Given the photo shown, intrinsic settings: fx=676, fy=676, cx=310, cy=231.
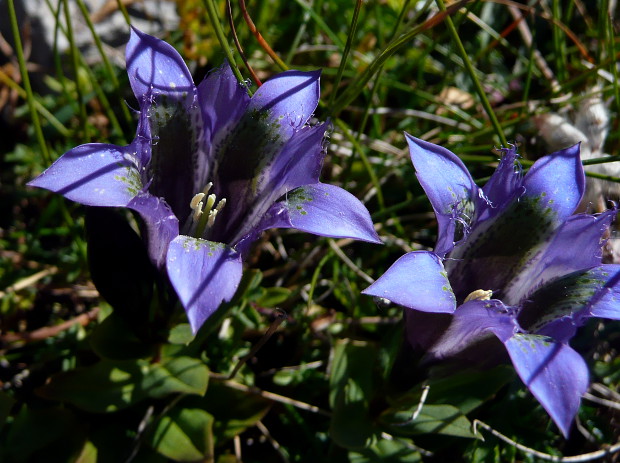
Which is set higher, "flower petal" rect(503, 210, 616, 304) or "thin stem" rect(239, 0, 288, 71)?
"thin stem" rect(239, 0, 288, 71)

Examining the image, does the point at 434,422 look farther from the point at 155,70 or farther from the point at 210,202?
the point at 155,70

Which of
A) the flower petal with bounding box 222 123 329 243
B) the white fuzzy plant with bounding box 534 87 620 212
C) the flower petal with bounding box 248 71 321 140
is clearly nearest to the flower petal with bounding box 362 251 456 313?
the flower petal with bounding box 222 123 329 243

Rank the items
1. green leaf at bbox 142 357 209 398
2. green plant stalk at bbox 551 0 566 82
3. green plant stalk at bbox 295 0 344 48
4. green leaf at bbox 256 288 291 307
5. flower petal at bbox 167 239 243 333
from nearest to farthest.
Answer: flower petal at bbox 167 239 243 333
green leaf at bbox 142 357 209 398
green leaf at bbox 256 288 291 307
green plant stalk at bbox 295 0 344 48
green plant stalk at bbox 551 0 566 82

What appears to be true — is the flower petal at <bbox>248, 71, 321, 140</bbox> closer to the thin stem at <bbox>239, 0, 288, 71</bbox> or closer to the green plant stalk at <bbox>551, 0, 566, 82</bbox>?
the thin stem at <bbox>239, 0, 288, 71</bbox>

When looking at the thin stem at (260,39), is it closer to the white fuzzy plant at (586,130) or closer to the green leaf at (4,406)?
the green leaf at (4,406)

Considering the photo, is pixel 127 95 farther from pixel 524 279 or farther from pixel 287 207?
pixel 524 279

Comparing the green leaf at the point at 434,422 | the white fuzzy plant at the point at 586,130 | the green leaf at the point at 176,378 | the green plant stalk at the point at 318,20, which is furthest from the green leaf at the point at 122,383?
the white fuzzy plant at the point at 586,130
